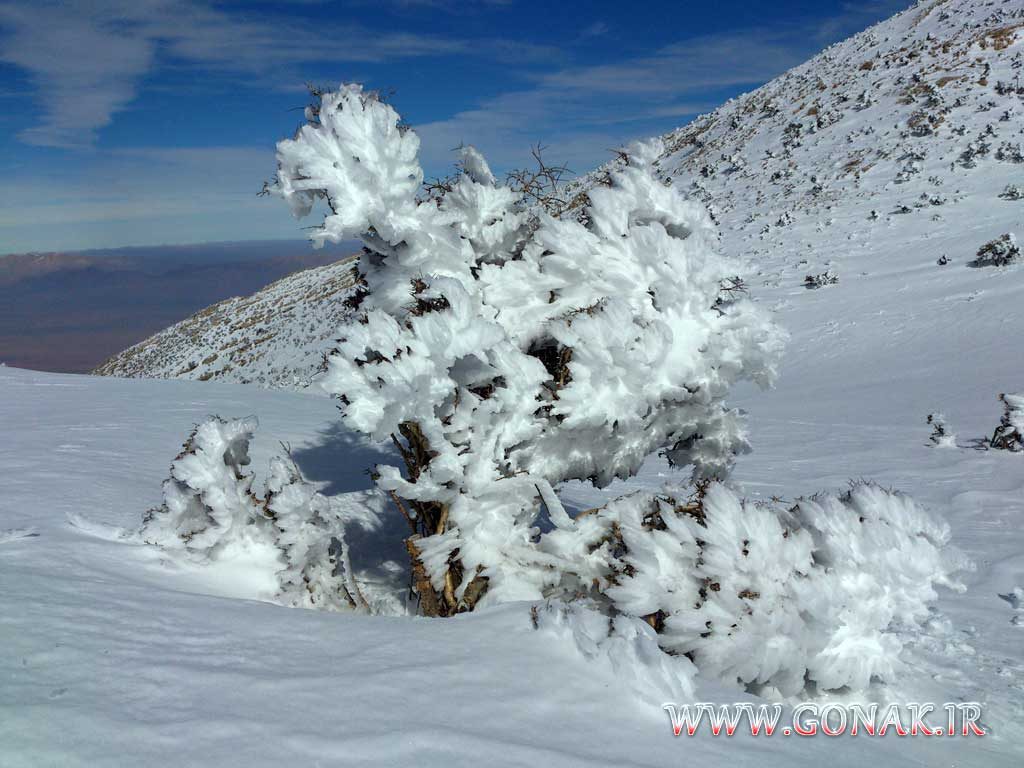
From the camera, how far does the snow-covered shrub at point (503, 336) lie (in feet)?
11.5

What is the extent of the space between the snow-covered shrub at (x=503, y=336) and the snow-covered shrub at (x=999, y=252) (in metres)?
12.0

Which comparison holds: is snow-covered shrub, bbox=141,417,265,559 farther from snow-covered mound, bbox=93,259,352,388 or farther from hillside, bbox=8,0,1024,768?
snow-covered mound, bbox=93,259,352,388

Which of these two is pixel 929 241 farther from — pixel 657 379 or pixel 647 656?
pixel 647 656

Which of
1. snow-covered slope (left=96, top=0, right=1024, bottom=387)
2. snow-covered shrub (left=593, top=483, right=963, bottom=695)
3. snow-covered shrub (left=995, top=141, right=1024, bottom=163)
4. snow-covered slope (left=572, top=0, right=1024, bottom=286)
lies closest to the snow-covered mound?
snow-covered slope (left=96, top=0, right=1024, bottom=387)

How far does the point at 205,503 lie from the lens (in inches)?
150

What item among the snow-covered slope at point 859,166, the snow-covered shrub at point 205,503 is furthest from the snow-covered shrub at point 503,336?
the snow-covered slope at point 859,166

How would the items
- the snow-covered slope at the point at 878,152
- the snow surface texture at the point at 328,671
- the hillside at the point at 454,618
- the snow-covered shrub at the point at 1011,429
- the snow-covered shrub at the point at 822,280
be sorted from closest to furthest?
the snow surface texture at the point at 328,671 < the hillside at the point at 454,618 < the snow-covered shrub at the point at 1011,429 < the snow-covered shrub at the point at 822,280 < the snow-covered slope at the point at 878,152

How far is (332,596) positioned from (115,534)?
1.22 meters

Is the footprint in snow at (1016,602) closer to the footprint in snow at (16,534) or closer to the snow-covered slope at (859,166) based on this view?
the footprint in snow at (16,534)

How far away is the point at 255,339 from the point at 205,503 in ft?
122

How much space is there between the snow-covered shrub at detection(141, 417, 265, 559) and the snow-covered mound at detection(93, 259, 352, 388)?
21.4 m

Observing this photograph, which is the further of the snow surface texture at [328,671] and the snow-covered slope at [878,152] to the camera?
the snow-covered slope at [878,152]

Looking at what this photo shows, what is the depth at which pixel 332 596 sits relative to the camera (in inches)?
152

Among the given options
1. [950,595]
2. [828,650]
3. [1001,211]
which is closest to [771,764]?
[828,650]
